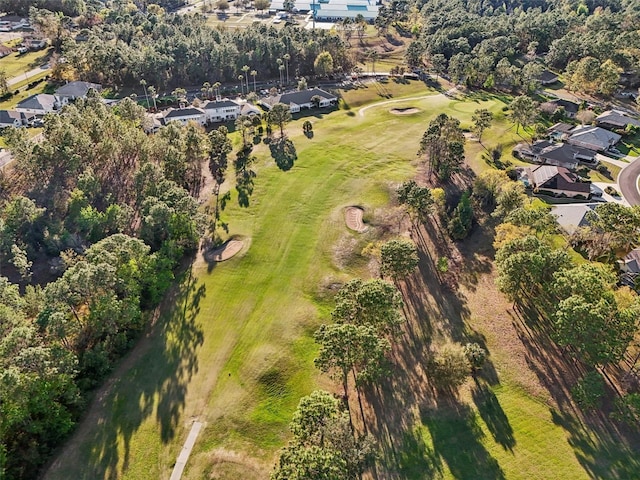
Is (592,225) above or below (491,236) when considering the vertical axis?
above

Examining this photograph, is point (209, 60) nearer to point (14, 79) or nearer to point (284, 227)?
point (14, 79)

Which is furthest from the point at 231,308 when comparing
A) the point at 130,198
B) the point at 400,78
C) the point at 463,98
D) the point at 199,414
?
the point at 400,78

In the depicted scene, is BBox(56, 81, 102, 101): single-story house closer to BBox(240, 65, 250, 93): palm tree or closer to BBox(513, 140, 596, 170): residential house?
BBox(240, 65, 250, 93): palm tree

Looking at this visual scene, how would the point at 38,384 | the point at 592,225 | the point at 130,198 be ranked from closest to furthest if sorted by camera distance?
the point at 38,384, the point at 592,225, the point at 130,198

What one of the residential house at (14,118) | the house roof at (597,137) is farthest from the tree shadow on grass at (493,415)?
the residential house at (14,118)

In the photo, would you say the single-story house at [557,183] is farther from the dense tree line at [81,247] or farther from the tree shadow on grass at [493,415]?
the dense tree line at [81,247]

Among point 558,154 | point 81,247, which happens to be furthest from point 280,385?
point 558,154

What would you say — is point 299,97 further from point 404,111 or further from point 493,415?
point 493,415
